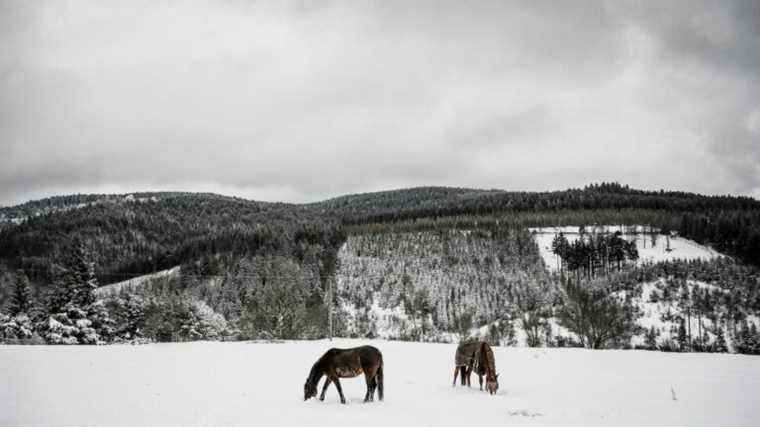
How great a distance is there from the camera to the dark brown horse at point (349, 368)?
1471cm

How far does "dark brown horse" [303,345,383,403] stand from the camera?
1471 cm

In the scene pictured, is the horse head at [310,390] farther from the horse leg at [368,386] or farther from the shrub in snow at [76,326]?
the shrub in snow at [76,326]

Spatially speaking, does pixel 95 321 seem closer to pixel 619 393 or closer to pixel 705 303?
pixel 619 393

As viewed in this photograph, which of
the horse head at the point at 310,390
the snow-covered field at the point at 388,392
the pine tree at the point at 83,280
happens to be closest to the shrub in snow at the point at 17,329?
the pine tree at the point at 83,280

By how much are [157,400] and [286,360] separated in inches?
430

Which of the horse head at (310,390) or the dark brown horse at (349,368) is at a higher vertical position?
the dark brown horse at (349,368)

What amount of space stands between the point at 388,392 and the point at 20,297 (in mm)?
49962

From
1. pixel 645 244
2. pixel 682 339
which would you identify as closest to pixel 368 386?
pixel 682 339

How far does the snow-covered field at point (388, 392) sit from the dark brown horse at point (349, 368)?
553mm

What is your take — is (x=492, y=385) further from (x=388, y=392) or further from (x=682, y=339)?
(x=682, y=339)

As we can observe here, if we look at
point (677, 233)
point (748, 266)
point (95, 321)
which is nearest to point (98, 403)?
point (95, 321)

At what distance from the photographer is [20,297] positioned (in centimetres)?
5012

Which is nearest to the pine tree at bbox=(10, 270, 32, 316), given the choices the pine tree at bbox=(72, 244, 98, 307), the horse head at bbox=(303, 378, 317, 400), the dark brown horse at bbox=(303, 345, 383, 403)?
the pine tree at bbox=(72, 244, 98, 307)

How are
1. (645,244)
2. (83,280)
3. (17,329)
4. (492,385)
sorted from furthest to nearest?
(645,244)
(83,280)
(17,329)
(492,385)
